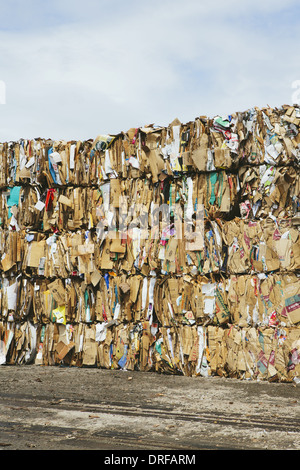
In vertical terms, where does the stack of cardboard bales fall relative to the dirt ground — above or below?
above

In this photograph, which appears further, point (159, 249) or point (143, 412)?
point (159, 249)

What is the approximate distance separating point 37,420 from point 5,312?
149 inches

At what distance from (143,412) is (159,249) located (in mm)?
2696

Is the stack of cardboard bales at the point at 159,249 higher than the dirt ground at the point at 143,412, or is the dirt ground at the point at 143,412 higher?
the stack of cardboard bales at the point at 159,249

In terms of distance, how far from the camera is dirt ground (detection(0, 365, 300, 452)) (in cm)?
460

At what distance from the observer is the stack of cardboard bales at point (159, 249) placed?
23.7 ft

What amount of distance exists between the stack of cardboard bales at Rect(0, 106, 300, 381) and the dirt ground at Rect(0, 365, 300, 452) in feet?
1.39

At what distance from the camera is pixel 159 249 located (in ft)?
25.8

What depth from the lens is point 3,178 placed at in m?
9.15

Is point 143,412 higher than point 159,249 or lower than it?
lower

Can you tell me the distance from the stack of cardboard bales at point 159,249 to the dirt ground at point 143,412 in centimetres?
42

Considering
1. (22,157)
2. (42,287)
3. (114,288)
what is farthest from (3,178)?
(114,288)
